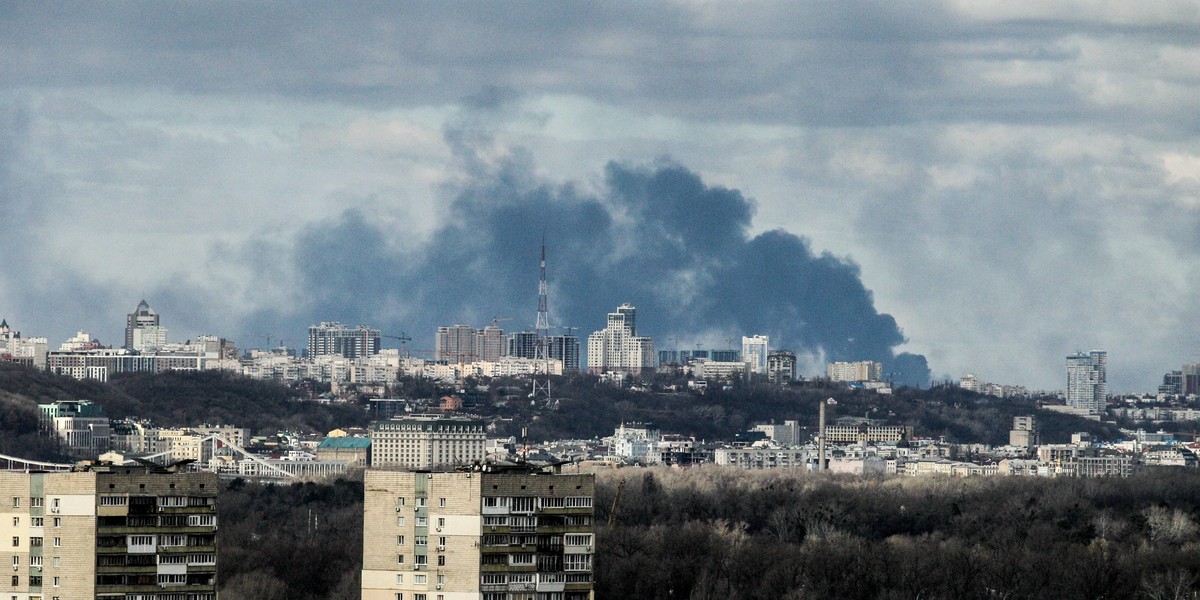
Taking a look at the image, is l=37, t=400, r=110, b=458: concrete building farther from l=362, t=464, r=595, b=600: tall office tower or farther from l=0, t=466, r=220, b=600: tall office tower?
l=362, t=464, r=595, b=600: tall office tower

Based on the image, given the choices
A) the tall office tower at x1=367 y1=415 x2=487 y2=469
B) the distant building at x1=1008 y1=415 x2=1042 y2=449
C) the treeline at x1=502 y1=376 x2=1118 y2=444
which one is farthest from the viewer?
the treeline at x1=502 y1=376 x2=1118 y2=444

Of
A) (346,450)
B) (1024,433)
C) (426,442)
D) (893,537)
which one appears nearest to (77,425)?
(346,450)

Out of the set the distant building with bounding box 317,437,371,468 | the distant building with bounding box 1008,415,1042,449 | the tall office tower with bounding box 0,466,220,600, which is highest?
the distant building with bounding box 1008,415,1042,449

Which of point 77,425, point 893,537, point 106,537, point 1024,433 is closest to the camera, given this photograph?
point 106,537

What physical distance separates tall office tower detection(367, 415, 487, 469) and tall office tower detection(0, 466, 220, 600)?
73.5m

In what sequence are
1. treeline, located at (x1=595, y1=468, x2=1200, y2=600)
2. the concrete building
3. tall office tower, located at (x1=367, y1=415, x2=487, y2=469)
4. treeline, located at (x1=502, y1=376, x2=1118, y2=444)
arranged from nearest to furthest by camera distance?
treeline, located at (x1=595, y1=468, x2=1200, y2=600) < the concrete building < tall office tower, located at (x1=367, y1=415, x2=487, y2=469) < treeline, located at (x1=502, y1=376, x2=1118, y2=444)

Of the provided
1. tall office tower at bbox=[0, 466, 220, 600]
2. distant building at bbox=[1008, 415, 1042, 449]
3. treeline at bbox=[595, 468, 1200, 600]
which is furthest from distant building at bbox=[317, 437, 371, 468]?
tall office tower at bbox=[0, 466, 220, 600]

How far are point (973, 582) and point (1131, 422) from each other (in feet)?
425

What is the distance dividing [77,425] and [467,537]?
79.6 metres

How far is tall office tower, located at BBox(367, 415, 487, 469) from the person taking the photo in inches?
4961

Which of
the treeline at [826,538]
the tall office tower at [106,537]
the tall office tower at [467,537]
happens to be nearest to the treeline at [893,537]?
the treeline at [826,538]

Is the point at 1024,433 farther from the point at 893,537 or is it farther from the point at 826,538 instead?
the point at 826,538

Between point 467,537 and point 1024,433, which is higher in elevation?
point 1024,433

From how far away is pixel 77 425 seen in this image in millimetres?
127000
